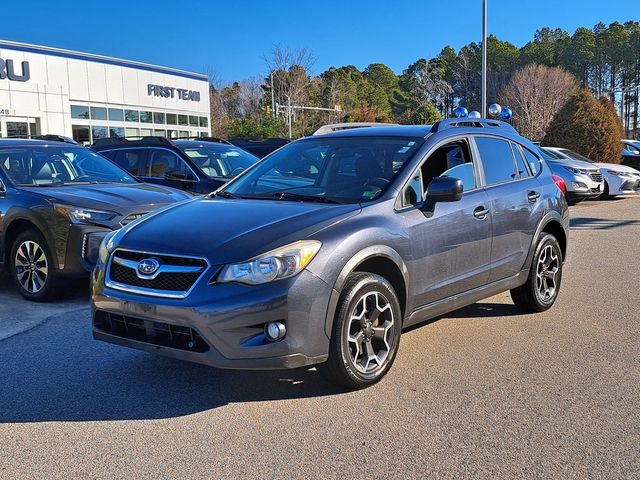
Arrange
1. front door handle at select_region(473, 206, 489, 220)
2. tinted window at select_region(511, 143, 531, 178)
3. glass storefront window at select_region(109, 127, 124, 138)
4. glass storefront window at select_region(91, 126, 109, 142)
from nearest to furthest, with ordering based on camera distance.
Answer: front door handle at select_region(473, 206, 489, 220) → tinted window at select_region(511, 143, 531, 178) → glass storefront window at select_region(91, 126, 109, 142) → glass storefront window at select_region(109, 127, 124, 138)

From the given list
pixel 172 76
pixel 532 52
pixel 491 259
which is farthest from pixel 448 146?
pixel 532 52

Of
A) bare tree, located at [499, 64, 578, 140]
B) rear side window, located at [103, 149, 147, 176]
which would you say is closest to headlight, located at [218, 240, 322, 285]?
rear side window, located at [103, 149, 147, 176]

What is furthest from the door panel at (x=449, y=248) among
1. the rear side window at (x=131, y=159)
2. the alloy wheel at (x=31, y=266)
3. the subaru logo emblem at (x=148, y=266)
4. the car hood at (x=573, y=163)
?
the car hood at (x=573, y=163)

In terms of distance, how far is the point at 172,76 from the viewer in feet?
132

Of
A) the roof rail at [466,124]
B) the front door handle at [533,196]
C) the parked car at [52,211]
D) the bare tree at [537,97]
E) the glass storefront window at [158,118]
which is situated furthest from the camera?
the bare tree at [537,97]

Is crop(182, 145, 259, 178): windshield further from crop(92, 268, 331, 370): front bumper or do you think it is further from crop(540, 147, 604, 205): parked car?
crop(540, 147, 604, 205): parked car

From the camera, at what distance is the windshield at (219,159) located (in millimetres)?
10359

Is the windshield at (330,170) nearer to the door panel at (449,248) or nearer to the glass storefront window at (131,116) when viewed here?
the door panel at (449,248)

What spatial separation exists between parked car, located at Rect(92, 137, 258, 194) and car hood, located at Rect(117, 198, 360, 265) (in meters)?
5.31

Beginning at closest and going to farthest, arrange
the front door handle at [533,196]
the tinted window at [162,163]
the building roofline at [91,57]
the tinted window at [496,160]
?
the tinted window at [496,160], the front door handle at [533,196], the tinted window at [162,163], the building roofline at [91,57]

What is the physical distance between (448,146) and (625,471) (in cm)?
277

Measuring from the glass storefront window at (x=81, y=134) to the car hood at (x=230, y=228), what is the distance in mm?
30955

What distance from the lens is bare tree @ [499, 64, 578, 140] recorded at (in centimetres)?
5003

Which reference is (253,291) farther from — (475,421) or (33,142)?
(33,142)
